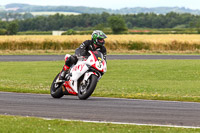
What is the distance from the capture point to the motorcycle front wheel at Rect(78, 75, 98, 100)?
44.7ft

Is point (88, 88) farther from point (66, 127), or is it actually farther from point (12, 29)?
point (12, 29)

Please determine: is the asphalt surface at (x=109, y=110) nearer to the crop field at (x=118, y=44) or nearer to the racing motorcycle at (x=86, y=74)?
the racing motorcycle at (x=86, y=74)

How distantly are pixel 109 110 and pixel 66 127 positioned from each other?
99.6 inches

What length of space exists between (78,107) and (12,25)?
383ft

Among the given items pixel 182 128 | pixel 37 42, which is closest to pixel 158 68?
pixel 182 128

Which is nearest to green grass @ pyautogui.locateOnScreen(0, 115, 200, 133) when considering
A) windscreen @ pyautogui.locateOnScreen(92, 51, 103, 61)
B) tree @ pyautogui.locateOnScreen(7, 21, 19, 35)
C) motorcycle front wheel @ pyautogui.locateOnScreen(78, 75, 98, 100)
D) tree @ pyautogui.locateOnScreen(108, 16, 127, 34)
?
motorcycle front wheel @ pyautogui.locateOnScreen(78, 75, 98, 100)

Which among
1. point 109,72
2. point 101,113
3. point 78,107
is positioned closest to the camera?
point 101,113

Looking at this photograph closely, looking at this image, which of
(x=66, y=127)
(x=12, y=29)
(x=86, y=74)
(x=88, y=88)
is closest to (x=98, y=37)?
(x=86, y=74)

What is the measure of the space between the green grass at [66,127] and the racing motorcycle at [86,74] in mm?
3718

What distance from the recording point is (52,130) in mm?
9117

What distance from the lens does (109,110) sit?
38.8 ft

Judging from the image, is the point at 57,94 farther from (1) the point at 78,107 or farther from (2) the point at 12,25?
(2) the point at 12,25

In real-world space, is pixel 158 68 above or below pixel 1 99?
below

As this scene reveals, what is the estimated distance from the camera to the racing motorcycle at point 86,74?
13789 mm
